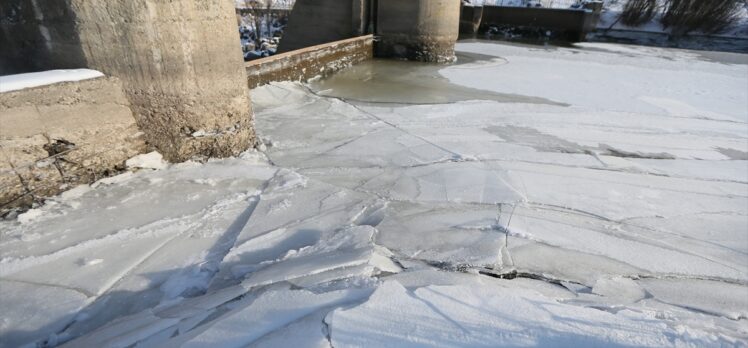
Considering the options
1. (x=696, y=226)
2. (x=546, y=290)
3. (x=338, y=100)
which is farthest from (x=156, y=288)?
(x=338, y=100)

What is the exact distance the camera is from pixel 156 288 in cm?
224

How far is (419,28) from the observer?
403 inches

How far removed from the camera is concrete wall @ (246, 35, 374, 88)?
6296 mm

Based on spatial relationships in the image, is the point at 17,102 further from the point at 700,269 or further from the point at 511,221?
the point at 700,269

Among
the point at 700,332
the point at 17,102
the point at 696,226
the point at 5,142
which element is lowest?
the point at 696,226

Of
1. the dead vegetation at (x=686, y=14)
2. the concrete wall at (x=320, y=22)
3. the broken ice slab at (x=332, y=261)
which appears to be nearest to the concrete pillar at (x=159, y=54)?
the broken ice slab at (x=332, y=261)

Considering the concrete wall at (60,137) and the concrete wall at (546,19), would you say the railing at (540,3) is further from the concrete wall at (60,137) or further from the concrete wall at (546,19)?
the concrete wall at (60,137)

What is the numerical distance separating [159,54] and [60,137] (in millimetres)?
900

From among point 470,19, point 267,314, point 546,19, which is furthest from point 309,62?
point 546,19

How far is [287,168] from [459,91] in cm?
420

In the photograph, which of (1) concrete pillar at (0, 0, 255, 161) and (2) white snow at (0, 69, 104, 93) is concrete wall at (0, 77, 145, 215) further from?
(1) concrete pillar at (0, 0, 255, 161)

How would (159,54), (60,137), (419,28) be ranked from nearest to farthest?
(60,137) < (159,54) < (419,28)

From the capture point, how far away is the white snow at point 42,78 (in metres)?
2.61

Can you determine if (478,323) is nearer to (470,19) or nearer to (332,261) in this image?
(332,261)
